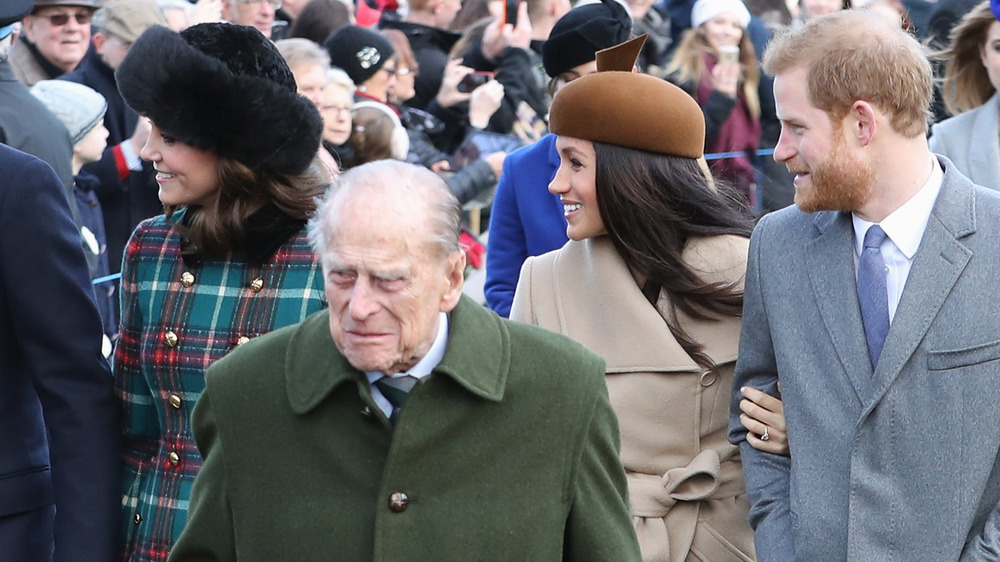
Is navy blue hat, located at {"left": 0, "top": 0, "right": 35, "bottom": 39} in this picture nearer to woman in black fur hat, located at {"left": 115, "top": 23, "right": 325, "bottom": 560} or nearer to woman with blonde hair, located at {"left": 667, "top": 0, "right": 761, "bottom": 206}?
woman in black fur hat, located at {"left": 115, "top": 23, "right": 325, "bottom": 560}

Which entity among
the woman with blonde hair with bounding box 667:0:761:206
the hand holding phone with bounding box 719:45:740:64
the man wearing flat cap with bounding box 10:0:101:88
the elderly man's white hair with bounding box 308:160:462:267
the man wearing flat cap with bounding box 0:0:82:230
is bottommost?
the woman with blonde hair with bounding box 667:0:761:206

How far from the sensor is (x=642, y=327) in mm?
3971

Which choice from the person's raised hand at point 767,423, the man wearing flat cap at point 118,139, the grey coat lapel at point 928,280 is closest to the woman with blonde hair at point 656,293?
the person's raised hand at point 767,423

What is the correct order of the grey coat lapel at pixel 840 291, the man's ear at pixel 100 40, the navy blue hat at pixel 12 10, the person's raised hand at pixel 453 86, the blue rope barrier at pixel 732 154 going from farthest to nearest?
the person's raised hand at pixel 453 86 → the blue rope barrier at pixel 732 154 → the man's ear at pixel 100 40 → the navy blue hat at pixel 12 10 → the grey coat lapel at pixel 840 291

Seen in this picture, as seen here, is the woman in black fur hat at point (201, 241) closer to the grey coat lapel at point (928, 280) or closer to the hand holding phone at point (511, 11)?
the grey coat lapel at point (928, 280)

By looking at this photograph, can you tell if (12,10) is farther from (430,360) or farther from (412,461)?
(412,461)

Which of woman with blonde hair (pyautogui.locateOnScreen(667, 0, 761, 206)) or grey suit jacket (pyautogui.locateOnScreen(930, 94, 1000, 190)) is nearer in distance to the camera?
grey suit jacket (pyautogui.locateOnScreen(930, 94, 1000, 190))

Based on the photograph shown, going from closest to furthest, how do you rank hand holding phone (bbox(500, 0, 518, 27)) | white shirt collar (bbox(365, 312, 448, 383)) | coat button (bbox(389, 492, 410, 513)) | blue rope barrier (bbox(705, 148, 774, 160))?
coat button (bbox(389, 492, 410, 513)) < white shirt collar (bbox(365, 312, 448, 383)) < blue rope barrier (bbox(705, 148, 774, 160)) < hand holding phone (bbox(500, 0, 518, 27))

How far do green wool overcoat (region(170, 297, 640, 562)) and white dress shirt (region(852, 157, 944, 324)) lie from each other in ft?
3.07

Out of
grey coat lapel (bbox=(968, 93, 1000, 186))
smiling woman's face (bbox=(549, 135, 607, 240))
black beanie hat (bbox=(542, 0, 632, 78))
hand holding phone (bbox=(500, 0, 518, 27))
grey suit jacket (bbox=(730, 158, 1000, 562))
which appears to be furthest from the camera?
hand holding phone (bbox=(500, 0, 518, 27))

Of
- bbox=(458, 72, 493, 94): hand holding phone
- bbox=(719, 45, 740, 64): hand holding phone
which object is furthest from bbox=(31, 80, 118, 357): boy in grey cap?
bbox=(719, 45, 740, 64): hand holding phone

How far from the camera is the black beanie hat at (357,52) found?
803 cm

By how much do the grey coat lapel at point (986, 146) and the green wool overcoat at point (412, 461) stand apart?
3.36 meters

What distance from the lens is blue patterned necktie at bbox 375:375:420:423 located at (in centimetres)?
290
